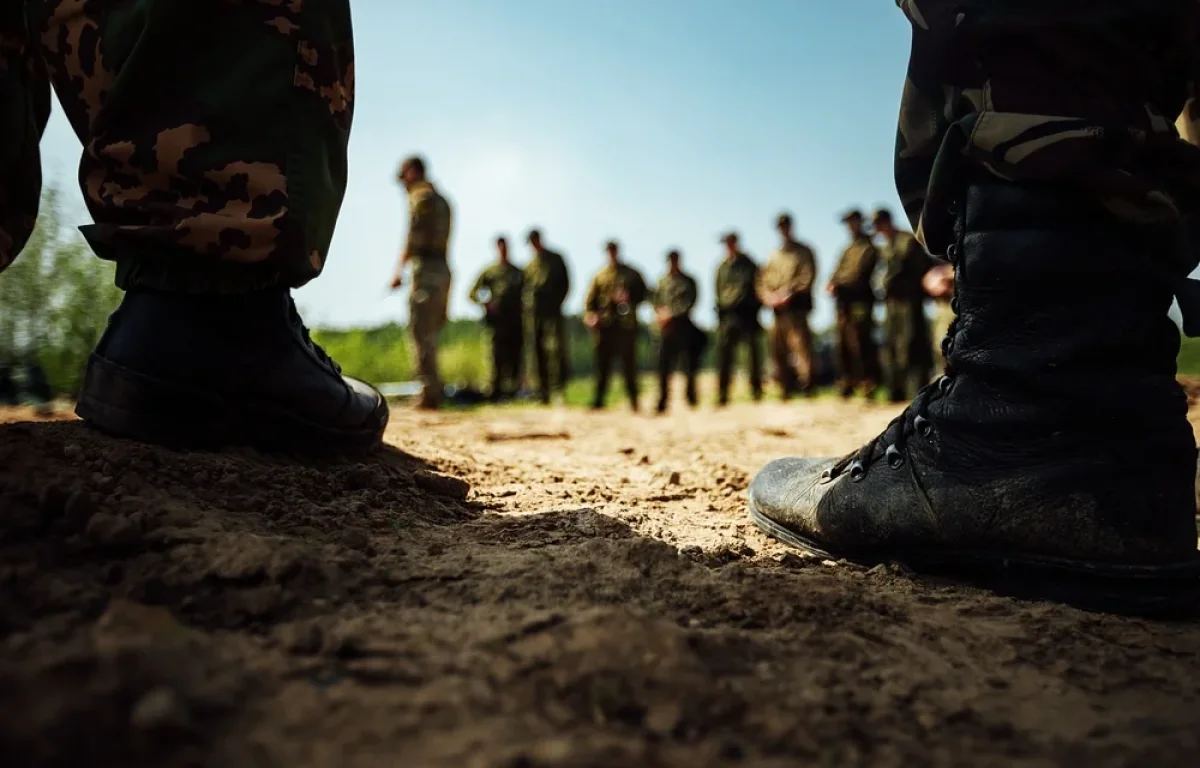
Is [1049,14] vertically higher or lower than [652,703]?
higher

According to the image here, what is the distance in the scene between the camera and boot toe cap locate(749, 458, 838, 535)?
4.04ft

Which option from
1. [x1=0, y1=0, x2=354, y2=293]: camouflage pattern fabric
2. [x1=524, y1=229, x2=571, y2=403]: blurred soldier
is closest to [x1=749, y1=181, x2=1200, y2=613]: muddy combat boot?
[x1=0, y1=0, x2=354, y2=293]: camouflage pattern fabric

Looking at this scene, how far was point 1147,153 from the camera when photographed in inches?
36.7

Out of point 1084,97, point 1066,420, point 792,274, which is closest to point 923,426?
point 1066,420

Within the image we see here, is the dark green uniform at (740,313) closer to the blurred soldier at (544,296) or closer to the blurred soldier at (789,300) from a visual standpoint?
the blurred soldier at (789,300)

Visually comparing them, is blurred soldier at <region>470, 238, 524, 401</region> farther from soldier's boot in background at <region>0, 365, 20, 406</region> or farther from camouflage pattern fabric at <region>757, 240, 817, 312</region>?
soldier's boot in background at <region>0, 365, 20, 406</region>

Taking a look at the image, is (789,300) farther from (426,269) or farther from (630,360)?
(426,269)

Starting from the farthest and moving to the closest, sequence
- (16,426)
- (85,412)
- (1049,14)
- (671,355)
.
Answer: (671,355) → (85,412) → (16,426) → (1049,14)

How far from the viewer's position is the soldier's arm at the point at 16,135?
1.37 m

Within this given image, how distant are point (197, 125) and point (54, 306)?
8125 mm

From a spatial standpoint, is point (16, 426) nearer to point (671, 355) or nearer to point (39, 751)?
point (39, 751)

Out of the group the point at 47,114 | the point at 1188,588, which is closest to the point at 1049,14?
the point at 1188,588

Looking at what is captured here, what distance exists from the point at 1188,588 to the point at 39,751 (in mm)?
1227

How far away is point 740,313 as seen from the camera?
9.34m
